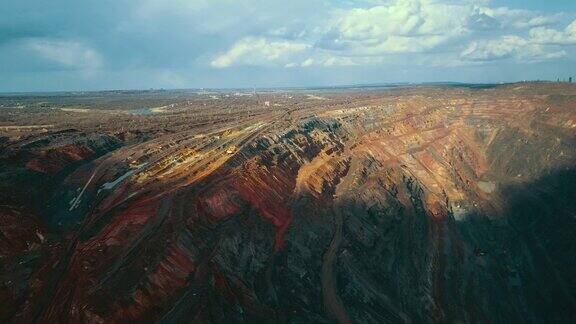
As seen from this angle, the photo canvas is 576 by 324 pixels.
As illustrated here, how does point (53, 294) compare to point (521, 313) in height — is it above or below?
above

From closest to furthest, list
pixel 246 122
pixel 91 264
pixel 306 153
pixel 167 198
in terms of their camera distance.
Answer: pixel 91 264, pixel 167 198, pixel 306 153, pixel 246 122

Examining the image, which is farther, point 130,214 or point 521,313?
point 521,313

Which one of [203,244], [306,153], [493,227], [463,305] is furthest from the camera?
[306,153]

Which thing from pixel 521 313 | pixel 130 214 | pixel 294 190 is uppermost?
pixel 130 214

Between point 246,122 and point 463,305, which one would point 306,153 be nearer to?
point 246,122

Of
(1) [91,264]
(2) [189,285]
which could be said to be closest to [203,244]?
(2) [189,285]

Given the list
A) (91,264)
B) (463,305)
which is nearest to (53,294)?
(91,264)
